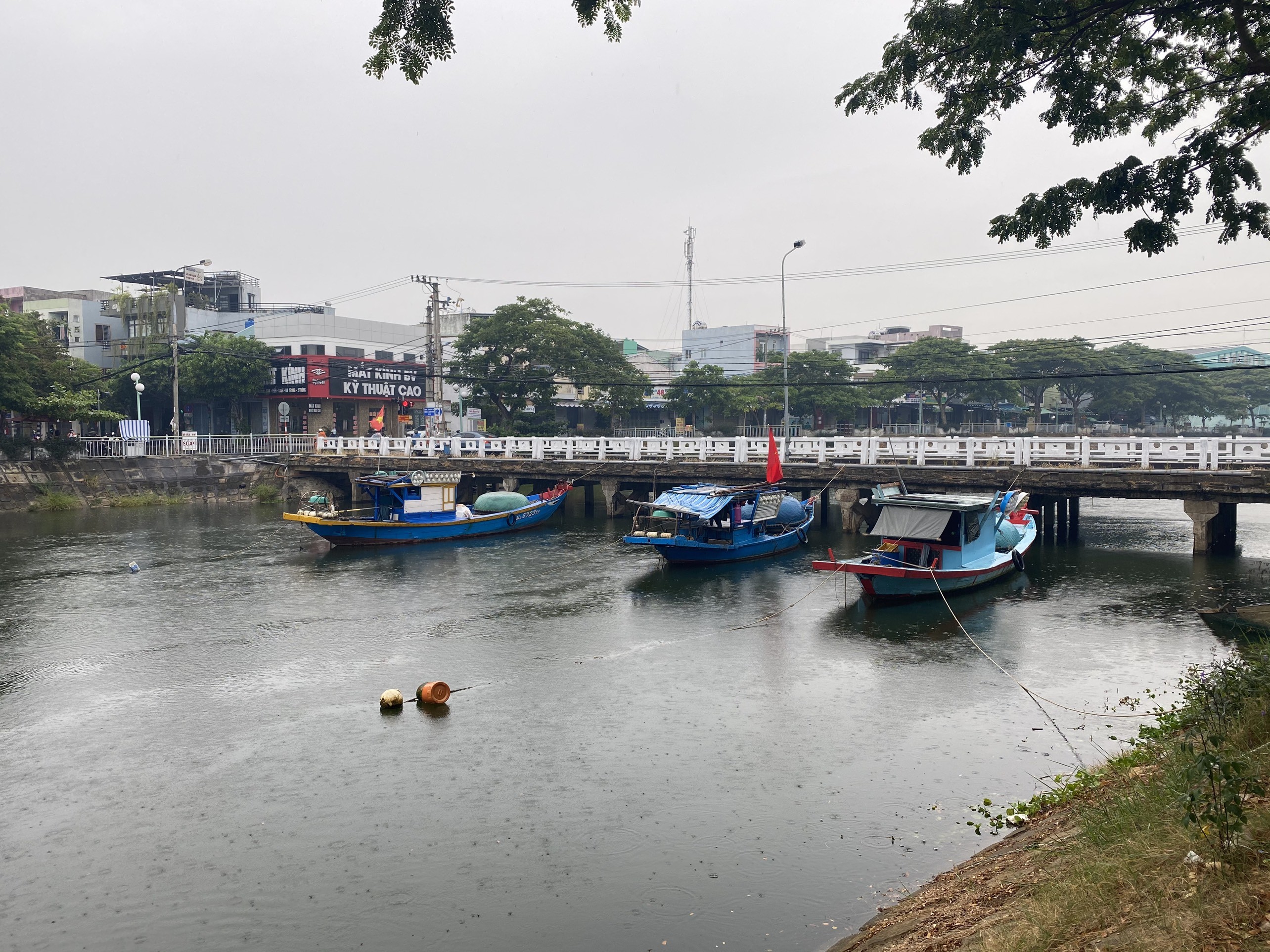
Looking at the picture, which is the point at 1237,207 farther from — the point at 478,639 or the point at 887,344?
the point at 887,344

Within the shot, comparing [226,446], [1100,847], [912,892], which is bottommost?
[912,892]

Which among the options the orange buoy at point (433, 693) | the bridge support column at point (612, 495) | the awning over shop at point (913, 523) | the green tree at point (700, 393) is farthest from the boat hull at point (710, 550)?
the green tree at point (700, 393)

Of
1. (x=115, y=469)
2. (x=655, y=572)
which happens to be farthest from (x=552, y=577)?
(x=115, y=469)

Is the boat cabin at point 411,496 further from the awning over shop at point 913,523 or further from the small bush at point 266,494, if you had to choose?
the awning over shop at point 913,523

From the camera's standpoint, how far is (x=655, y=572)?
3075cm

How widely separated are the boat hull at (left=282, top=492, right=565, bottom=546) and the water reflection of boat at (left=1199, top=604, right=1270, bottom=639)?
26.2 metres

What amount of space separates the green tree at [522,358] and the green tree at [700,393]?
308 inches

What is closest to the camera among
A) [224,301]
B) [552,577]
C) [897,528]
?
[897,528]

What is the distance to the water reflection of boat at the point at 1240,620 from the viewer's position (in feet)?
62.5

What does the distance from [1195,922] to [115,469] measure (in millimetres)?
56100

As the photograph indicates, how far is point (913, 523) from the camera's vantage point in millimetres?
24969

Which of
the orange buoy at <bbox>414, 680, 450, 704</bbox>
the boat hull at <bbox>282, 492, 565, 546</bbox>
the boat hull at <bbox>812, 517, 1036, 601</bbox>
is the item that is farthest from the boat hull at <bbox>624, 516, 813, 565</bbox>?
the orange buoy at <bbox>414, 680, 450, 704</bbox>

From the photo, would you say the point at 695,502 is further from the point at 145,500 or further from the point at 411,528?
the point at 145,500

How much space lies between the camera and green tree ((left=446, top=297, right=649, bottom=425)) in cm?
6191
